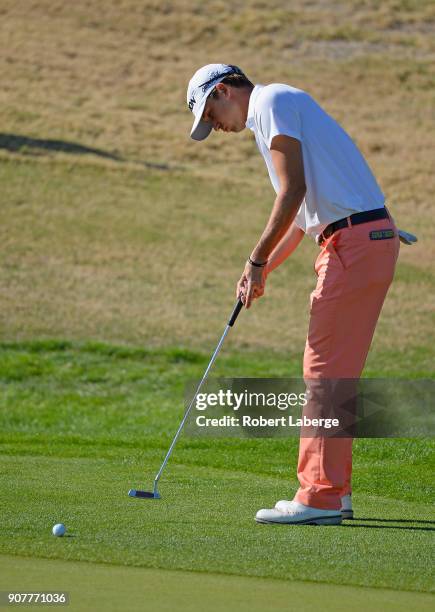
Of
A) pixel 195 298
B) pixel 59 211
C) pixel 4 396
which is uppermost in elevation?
pixel 59 211

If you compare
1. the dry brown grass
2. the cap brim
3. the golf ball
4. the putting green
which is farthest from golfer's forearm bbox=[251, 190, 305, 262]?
the dry brown grass

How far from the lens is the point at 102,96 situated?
3841 cm

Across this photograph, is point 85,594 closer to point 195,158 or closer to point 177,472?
point 177,472

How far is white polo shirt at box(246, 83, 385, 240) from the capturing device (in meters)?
5.63

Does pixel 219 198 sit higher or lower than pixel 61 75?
lower

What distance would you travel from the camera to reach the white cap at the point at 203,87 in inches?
232

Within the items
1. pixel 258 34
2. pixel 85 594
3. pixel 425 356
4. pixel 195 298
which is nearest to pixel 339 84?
pixel 258 34

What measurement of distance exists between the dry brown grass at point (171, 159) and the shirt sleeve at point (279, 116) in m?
13.8

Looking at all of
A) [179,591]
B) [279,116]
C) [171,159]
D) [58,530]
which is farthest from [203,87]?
[171,159]

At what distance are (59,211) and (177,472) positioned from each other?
20086 mm

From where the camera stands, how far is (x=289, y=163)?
18.4ft

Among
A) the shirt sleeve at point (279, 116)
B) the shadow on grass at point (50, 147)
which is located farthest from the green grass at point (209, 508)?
the shadow on grass at point (50, 147)

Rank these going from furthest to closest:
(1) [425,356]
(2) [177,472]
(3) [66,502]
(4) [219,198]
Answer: (4) [219,198]
(1) [425,356]
(2) [177,472]
(3) [66,502]

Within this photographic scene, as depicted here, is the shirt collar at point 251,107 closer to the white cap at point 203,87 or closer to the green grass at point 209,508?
the white cap at point 203,87
